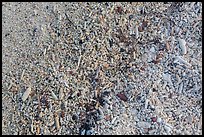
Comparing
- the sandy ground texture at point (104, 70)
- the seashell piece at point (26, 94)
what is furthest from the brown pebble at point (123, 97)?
the seashell piece at point (26, 94)

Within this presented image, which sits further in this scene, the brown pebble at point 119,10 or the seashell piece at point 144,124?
the brown pebble at point 119,10

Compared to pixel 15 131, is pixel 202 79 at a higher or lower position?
higher

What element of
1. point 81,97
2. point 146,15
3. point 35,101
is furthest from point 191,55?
point 35,101

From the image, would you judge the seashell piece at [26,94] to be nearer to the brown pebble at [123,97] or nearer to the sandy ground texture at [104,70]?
the sandy ground texture at [104,70]

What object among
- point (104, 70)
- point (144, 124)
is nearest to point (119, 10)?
point (104, 70)

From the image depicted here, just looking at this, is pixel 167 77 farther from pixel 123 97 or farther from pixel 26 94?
pixel 26 94

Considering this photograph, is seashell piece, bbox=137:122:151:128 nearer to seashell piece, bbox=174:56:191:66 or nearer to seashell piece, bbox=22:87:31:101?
seashell piece, bbox=174:56:191:66

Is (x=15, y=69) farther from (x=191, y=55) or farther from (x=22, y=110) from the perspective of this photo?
(x=191, y=55)

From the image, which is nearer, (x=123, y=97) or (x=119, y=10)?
(x=123, y=97)

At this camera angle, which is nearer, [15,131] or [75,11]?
[15,131]
